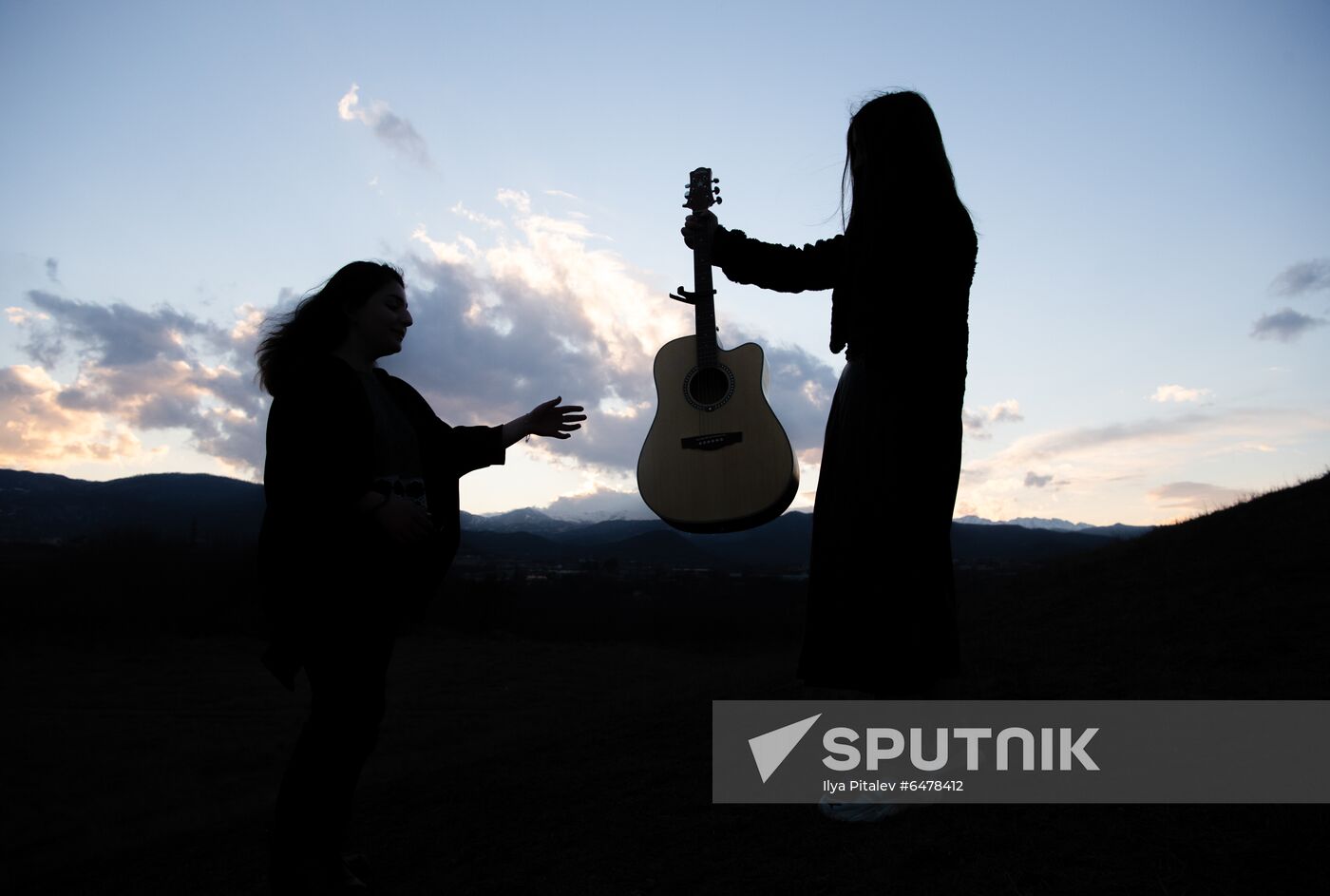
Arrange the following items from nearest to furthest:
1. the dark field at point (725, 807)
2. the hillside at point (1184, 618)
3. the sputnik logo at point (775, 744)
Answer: the dark field at point (725, 807) < the sputnik logo at point (775, 744) < the hillside at point (1184, 618)

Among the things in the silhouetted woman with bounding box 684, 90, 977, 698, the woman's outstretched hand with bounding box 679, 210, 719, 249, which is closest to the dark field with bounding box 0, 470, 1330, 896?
the silhouetted woman with bounding box 684, 90, 977, 698

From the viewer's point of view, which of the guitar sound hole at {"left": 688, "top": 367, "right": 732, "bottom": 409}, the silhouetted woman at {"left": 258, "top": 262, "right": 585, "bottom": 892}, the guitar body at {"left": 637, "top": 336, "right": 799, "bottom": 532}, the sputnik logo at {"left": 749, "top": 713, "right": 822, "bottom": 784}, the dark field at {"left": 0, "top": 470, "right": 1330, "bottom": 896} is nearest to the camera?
the dark field at {"left": 0, "top": 470, "right": 1330, "bottom": 896}

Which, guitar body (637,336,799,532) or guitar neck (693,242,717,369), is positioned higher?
guitar neck (693,242,717,369)

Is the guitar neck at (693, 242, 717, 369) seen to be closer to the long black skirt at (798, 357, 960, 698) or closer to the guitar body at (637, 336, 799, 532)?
the guitar body at (637, 336, 799, 532)

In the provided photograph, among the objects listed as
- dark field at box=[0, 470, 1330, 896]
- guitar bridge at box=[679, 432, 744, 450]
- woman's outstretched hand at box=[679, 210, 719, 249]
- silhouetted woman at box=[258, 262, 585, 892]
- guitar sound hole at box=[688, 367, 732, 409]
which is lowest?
dark field at box=[0, 470, 1330, 896]

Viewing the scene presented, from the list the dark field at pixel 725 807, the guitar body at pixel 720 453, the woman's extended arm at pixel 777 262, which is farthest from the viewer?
the woman's extended arm at pixel 777 262

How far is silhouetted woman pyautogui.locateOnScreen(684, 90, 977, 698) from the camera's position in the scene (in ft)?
8.34

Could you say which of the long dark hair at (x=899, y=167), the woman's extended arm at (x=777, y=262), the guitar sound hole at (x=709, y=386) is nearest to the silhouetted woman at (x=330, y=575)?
the guitar sound hole at (x=709, y=386)

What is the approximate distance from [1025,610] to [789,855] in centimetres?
550

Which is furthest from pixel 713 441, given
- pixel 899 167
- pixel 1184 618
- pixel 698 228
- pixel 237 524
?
pixel 237 524

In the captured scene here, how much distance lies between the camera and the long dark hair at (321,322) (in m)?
2.73

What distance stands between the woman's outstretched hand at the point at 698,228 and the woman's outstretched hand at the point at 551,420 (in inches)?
36.7

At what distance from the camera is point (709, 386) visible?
3.39 metres

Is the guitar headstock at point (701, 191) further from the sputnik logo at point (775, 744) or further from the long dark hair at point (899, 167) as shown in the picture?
the sputnik logo at point (775, 744)
